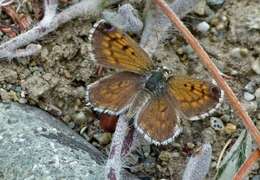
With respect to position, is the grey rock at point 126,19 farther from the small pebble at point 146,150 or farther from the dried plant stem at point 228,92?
the small pebble at point 146,150

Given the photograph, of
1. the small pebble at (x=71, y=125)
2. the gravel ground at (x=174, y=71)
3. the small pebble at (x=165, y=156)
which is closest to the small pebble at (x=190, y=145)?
the gravel ground at (x=174, y=71)

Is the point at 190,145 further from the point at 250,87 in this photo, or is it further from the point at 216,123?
the point at 250,87

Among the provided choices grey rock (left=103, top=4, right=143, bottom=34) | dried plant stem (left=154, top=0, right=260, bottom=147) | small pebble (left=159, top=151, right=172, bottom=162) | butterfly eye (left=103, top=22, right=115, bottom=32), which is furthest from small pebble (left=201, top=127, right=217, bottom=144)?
butterfly eye (left=103, top=22, right=115, bottom=32)

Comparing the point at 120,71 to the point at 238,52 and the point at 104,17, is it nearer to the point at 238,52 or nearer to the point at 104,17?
the point at 104,17

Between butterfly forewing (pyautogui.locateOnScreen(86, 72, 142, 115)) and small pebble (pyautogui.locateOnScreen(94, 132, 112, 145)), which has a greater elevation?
butterfly forewing (pyautogui.locateOnScreen(86, 72, 142, 115))

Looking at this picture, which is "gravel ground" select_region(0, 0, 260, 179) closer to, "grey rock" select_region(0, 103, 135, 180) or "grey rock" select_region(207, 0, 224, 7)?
"grey rock" select_region(207, 0, 224, 7)

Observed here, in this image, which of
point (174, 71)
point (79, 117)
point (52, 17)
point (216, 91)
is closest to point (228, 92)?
point (216, 91)

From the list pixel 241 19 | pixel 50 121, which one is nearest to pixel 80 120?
pixel 50 121
